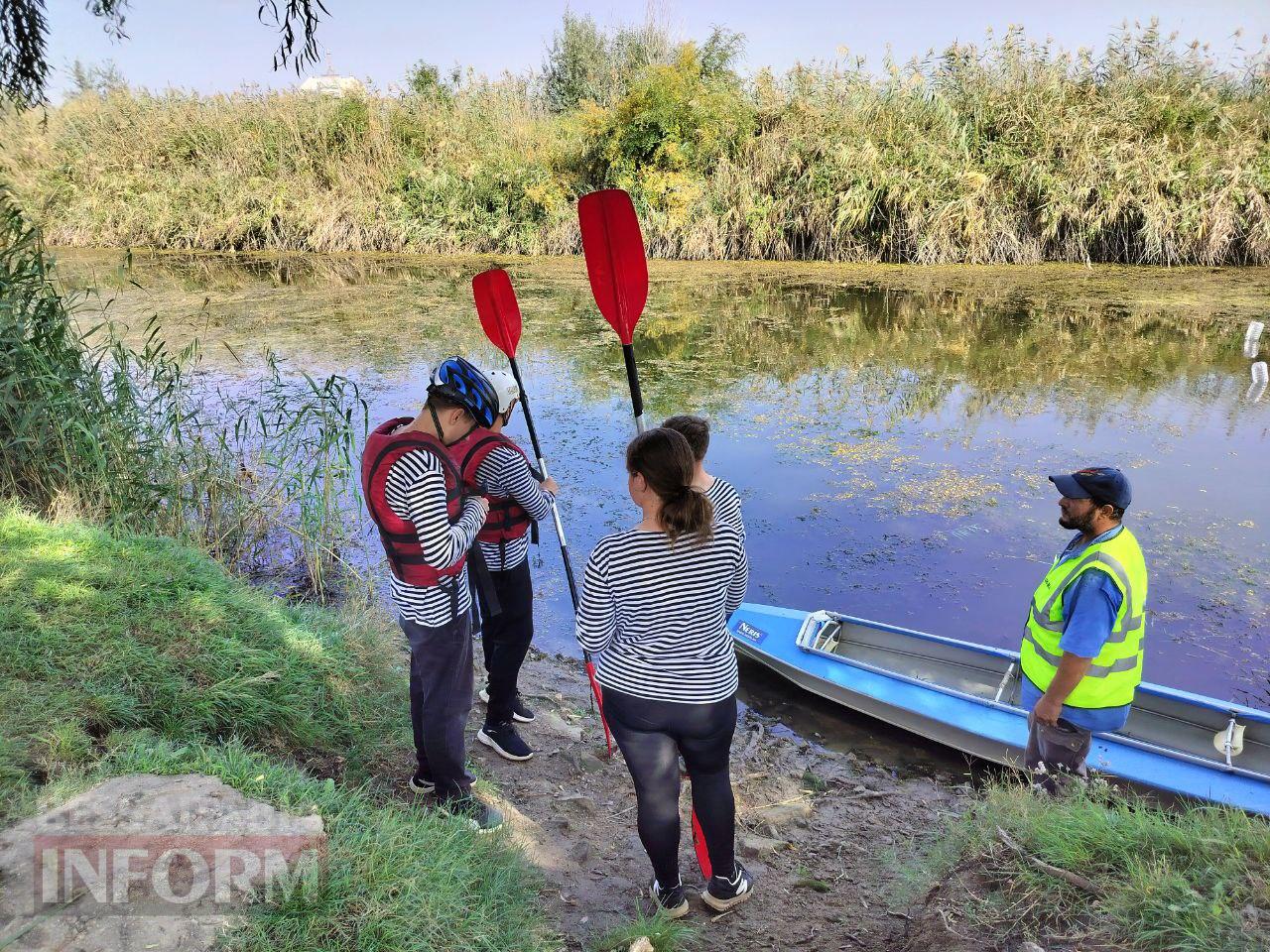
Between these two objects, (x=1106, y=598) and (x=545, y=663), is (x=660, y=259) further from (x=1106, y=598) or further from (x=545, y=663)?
(x=1106, y=598)

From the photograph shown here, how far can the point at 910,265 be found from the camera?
13.6 metres

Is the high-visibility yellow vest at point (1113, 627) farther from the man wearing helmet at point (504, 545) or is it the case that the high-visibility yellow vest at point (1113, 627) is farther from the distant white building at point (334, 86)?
the distant white building at point (334, 86)

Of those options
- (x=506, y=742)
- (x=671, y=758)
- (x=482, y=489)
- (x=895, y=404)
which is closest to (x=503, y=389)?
(x=482, y=489)

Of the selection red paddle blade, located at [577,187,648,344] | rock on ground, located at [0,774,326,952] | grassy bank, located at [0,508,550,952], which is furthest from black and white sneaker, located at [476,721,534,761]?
red paddle blade, located at [577,187,648,344]

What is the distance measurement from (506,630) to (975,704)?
7.44 ft

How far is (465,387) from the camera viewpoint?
7.43ft

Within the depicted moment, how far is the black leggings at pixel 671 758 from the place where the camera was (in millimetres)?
1982

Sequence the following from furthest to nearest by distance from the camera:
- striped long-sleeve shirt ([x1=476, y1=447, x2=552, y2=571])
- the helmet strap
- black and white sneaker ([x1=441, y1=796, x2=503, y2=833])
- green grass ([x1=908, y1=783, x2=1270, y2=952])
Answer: striped long-sleeve shirt ([x1=476, y1=447, x2=552, y2=571]) → black and white sneaker ([x1=441, y1=796, x2=503, y2=833]) → the helmet strap → green grass ([x1=908, y1=783, x2=1270, y2=952])

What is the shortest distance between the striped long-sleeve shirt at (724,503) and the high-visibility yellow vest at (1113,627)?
1119 mm

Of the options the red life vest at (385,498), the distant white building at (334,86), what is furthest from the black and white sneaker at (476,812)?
the distant white building at (334,86)

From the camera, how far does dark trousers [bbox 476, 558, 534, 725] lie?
2.95m

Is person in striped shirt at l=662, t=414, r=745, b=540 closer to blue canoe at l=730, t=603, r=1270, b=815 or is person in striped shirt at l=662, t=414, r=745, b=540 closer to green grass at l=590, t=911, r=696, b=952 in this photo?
green grass at l=590, t=911, r=696, b=952

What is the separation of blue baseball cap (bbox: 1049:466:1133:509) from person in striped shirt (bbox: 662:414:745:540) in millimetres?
1071

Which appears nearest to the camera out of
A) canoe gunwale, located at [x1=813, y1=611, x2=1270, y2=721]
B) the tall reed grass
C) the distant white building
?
canoe gunwale, located at [x1=813, y1=611, x2=1270, y2=721]
